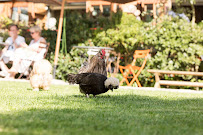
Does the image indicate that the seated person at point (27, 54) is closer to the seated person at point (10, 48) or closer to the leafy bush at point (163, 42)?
the seated person at point (10, 48)

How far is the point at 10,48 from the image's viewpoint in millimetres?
11539

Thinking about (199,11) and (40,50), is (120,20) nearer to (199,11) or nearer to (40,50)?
(40,50)

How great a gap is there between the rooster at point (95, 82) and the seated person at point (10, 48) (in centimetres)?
581

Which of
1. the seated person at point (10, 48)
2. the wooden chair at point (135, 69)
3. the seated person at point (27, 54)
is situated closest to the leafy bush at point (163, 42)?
the wooden chair at point (135, 69)

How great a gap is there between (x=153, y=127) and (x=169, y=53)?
8198 mm

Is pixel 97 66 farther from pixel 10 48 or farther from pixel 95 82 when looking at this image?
pixel 10 48

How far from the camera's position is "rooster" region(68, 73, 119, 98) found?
557 cm

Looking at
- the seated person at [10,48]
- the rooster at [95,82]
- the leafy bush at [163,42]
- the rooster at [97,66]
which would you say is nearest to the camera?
the rooster at [95,82]

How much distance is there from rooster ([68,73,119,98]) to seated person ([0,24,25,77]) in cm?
581

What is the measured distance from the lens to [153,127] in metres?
3.31

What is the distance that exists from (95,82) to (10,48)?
6.50m

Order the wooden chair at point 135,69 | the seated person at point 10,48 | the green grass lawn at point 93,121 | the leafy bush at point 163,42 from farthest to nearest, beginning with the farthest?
the seated person at point 10,48
the leafy bush at point 163,42
the wooden chair at point 135,69
the green grass lawn at point 93,121

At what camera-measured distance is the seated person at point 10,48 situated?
11344mm

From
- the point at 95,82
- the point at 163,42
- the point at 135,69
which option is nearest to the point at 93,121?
the point at 95,82
